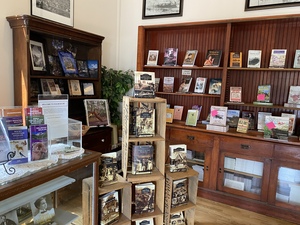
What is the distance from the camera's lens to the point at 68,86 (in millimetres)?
2834

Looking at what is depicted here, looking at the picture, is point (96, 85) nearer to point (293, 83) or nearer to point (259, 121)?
point (259, 121)

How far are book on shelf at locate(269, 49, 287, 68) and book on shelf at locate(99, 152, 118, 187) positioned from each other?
209 cm

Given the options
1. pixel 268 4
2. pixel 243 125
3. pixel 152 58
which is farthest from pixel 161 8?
A: pixel 243 125

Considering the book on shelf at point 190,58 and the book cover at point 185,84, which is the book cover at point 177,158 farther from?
the book on shelf at point 190,58

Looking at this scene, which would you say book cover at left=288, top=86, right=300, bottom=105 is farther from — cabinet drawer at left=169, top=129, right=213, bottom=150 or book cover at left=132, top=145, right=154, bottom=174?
book cover at left=132, top=145, right=154, bottom=174

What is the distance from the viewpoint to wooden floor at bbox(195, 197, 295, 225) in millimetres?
2363

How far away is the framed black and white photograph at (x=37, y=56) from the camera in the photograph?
2342 mm

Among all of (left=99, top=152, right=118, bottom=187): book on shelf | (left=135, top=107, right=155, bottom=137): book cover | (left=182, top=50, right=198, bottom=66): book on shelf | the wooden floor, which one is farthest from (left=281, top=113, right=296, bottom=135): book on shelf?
(left=99, top=152, right=118, bottom=187): book on shelf

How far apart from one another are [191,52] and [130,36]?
1080 mm

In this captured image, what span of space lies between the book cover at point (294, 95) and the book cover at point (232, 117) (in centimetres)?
59

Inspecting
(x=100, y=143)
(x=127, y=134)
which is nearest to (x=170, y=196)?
(x=127, y=134)

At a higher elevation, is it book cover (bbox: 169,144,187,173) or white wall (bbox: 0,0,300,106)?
white wall (bbox: 0,0,300,106)

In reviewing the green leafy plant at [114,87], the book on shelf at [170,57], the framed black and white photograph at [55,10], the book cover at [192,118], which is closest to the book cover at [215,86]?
the book cover at [192,118]

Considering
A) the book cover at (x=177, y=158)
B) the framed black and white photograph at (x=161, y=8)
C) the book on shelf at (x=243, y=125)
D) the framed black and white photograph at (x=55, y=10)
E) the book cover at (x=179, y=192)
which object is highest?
the framed black and white photograph at (x=161, y=8)
